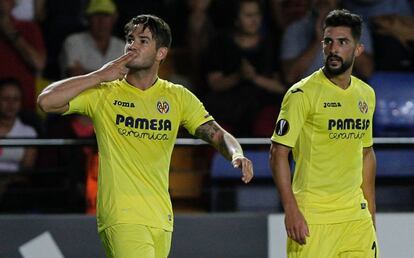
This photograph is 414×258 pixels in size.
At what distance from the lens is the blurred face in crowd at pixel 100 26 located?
10125mm

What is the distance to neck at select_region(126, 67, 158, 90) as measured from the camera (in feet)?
21.6

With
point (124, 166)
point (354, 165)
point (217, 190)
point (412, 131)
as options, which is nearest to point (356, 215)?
point (354, 165)

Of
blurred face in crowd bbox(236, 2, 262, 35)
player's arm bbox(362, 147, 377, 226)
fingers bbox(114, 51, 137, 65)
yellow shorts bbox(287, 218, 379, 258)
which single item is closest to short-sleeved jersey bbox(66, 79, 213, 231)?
fingers bbox(114, 51, 137, 65)

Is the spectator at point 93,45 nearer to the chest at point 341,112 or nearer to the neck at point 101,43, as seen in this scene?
the neck at point 101,43

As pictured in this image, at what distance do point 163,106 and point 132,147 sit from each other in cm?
34

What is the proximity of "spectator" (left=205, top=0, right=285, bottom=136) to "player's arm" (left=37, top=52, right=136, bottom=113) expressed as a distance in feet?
11.5

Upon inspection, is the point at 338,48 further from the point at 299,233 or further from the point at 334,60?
the point at 299,233

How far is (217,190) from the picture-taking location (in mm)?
8844

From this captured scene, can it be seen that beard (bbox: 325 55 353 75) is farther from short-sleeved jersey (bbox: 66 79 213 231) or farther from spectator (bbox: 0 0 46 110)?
spectator (bbox: 0 0 46 110)

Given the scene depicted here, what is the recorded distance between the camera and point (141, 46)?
6.49 meters

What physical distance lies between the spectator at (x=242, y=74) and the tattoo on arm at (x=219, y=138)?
2.99 metres

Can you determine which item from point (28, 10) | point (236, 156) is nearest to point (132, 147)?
point (236, 156)

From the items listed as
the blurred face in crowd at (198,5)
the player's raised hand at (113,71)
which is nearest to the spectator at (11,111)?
the blurred face in crowd at (198,5)

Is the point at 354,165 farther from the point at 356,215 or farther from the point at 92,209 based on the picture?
the point at 92,209
